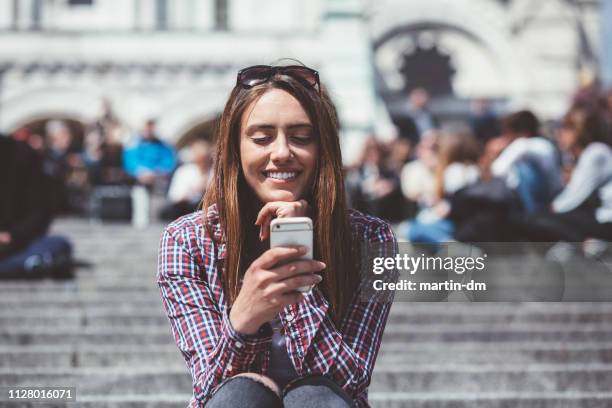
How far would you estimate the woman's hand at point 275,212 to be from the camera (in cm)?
239

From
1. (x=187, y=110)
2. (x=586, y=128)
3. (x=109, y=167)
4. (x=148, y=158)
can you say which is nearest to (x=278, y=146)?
(x=586, y=128)

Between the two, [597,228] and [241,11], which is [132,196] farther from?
[241,11]

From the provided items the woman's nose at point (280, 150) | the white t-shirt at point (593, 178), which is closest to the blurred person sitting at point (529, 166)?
the white t-shirt at point (593, 178)

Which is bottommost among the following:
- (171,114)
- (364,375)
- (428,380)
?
(428,380)

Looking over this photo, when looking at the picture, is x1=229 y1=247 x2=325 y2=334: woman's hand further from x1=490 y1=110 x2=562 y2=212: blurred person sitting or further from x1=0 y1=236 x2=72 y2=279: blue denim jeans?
x1=490 y1=110 x2=562 y2=212: blurred person sitting

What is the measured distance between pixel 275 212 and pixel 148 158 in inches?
366

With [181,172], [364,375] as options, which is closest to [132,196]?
[181,172]

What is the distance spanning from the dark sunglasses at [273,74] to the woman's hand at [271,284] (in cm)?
58

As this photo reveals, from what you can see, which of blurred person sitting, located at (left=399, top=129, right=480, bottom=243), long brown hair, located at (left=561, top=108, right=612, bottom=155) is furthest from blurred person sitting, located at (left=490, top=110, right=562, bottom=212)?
long brown hair, located at (left=561, top=108, right=612, bottom=155)

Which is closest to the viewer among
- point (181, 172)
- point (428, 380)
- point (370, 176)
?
point (428, 380)

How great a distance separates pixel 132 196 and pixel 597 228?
21.7 feet

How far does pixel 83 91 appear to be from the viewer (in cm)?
2091

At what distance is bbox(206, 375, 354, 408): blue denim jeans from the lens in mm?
2477

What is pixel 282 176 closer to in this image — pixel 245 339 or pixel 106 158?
pixel 245 339
